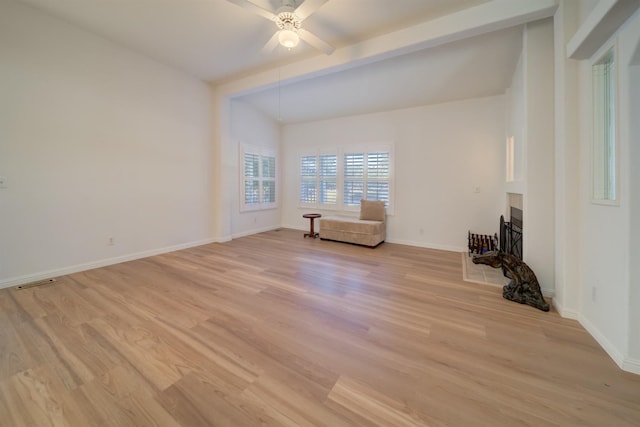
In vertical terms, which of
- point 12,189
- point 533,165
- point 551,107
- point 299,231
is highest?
point 551,107

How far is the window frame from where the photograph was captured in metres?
5.53

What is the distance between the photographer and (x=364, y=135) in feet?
17.9

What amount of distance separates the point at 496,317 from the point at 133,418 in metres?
2.75

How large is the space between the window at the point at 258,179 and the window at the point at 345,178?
2.67ft

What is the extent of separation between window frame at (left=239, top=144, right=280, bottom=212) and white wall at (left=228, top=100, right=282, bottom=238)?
0.26 feet

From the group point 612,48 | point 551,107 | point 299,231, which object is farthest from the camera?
point 299,231

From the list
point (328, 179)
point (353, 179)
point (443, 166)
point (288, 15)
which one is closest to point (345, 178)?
point (353, 179)

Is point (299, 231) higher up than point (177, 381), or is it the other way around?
point (299, 231)

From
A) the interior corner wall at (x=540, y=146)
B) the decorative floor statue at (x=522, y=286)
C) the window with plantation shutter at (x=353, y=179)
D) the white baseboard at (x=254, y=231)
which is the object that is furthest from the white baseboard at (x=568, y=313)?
the white baseboard at (x=254, y=231)

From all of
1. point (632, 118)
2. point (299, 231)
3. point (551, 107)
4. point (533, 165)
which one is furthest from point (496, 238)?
point (299, 231)

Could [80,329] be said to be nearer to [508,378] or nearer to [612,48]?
[508,378]

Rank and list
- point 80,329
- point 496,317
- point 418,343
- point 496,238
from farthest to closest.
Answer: point 496,238 → point 496,317 → point 80,329 → point 418,343

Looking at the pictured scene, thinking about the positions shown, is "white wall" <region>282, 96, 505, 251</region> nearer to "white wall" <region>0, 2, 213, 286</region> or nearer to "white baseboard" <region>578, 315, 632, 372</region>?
"white baseboard" <region>578, 315, 632, 372</region>

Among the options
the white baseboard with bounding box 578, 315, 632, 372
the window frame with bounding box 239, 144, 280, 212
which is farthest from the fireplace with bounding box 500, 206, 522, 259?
the window frame with bounding box 239, 144, 280, 212
